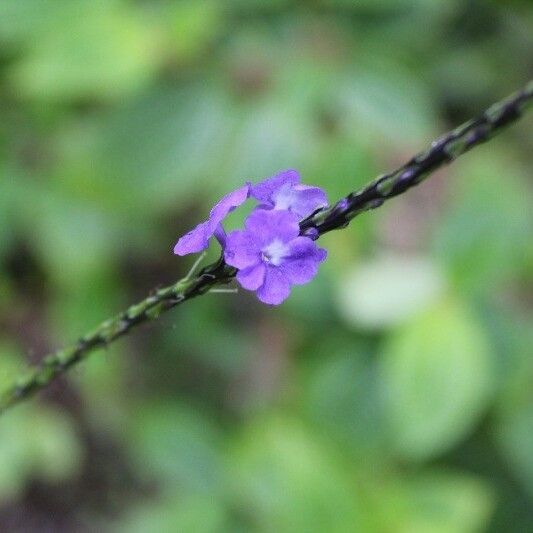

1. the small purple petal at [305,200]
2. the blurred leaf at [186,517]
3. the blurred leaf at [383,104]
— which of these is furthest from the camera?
the blurred leaf at [383,104]

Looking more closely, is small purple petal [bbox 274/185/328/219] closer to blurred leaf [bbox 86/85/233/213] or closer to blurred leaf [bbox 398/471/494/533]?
blurred leaf [bbox 398/471/494/533]

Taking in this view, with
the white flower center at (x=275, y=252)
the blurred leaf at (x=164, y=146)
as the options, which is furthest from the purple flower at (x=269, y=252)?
the blurred leaf at (x=164, y=146)

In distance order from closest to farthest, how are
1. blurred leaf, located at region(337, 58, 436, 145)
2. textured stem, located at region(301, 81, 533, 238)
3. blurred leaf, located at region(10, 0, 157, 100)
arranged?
textured stem, located at region(301, 81, 533, 238)
blurred leaf, located at region(10, 0, 157, 100)
blurred leaf, located at region(337, 58, 436, 145)

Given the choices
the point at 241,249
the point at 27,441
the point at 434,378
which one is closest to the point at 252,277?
the point at 241,249

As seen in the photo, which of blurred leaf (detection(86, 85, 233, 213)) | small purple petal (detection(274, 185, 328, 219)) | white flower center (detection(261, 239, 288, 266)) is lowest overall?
white flower center (detection(261, 239, 288, 266))

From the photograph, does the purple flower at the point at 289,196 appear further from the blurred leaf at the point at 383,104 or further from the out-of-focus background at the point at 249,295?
the blurred leaf at the point at 383,104

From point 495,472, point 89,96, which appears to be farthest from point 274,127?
point 495,472

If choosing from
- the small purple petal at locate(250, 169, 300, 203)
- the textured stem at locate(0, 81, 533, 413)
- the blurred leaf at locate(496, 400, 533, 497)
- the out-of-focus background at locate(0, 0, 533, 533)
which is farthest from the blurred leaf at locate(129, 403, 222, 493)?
the small purple petal at locate(250, 169, 300, 203)
